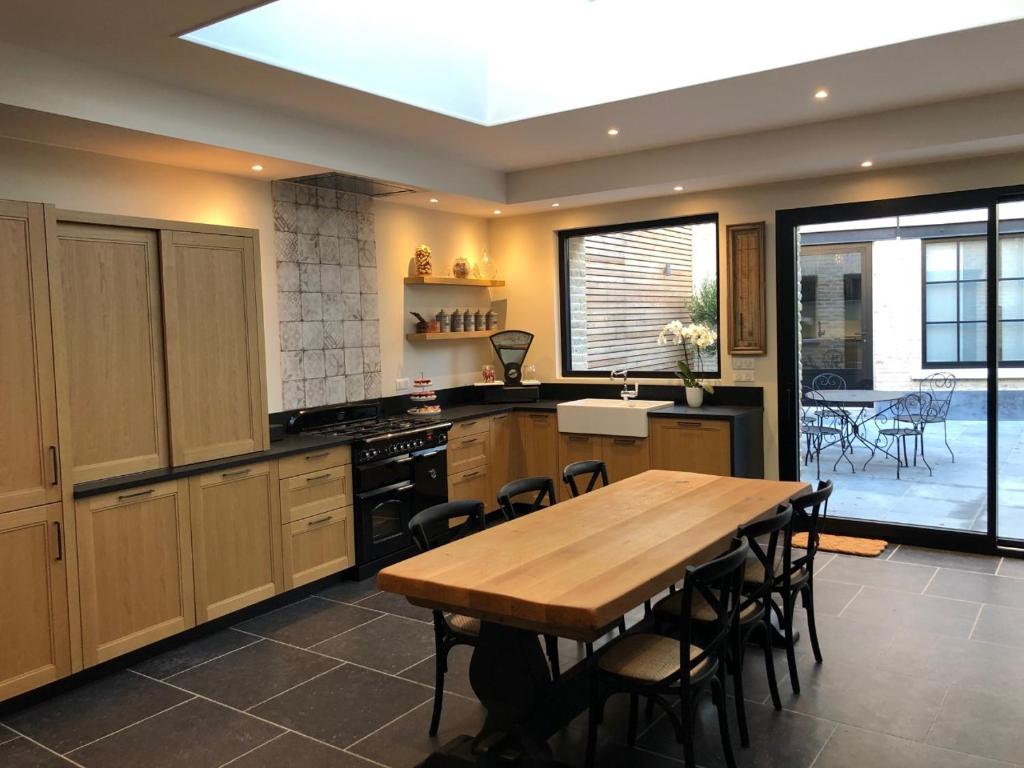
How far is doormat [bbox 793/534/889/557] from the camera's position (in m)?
5.31

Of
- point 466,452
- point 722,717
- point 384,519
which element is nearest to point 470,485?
point 466,452

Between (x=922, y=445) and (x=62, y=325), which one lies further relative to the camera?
(x=922, y=445)

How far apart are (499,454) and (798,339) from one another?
2403mm

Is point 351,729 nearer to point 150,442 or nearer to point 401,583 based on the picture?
point 401,583

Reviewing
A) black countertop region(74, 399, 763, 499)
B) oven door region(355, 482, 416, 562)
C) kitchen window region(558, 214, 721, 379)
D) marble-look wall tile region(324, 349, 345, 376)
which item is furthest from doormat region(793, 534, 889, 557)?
marble-look wall tile region(324, 349, 345, 376)

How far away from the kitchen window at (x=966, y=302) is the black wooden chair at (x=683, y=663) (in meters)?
3.30

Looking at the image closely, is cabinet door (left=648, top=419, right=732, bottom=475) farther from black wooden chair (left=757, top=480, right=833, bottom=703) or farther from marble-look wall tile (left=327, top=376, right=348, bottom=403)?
marble-look wall tile (left=327, top=376, right=348, bottom=403)

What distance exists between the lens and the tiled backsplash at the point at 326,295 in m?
5.33

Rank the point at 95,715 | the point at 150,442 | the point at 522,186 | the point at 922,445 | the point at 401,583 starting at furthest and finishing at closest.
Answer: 1. the point at 522,186
2. the point at 922,445
3. the point at 150,442
4. the point at 95,715
5. the point at 401,583

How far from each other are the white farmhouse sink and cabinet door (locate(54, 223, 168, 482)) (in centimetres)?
306

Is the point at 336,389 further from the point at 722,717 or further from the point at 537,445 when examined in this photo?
the point at 722,717

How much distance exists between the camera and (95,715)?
3455 mm

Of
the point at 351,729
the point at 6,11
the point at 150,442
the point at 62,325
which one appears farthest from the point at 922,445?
the point at 6,11

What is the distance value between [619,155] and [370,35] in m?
2.33
